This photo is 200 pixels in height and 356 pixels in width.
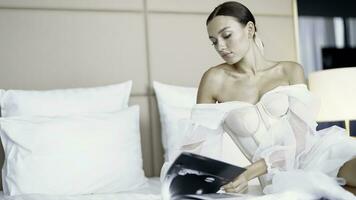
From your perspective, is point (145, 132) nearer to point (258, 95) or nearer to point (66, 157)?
point (66, 157)

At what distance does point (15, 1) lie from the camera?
251 centimetres

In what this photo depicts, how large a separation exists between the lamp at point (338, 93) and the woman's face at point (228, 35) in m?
1.40

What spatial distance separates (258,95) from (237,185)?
1.26 ft

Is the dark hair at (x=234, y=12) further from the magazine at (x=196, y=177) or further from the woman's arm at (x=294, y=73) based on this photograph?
the magazine at (x=196, y=177)

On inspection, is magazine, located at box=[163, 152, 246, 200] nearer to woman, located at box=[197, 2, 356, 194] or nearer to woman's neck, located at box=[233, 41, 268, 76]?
woman, located at box=[197, 2, 356, 194]

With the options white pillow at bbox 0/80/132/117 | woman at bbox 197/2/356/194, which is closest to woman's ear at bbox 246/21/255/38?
woman at bbox 197/2/356/194

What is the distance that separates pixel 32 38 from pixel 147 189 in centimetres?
108

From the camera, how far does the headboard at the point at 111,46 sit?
2509 mm

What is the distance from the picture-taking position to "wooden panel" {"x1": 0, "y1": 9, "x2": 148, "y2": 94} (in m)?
2.49

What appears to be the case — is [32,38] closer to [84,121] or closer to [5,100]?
[5,100]

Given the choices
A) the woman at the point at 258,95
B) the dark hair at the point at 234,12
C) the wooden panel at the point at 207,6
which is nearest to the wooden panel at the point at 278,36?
the wooden panel at the point at 207,6

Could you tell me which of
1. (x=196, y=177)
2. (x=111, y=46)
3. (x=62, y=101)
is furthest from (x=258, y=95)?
(x=111, y=46)

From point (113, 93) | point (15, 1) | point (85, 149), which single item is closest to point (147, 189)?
point (85, 149)

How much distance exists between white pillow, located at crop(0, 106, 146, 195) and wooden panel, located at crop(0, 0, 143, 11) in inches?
28.6
